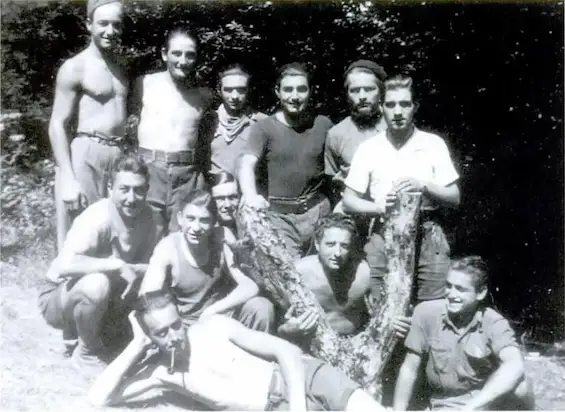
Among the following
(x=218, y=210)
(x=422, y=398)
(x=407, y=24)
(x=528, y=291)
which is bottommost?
(x=422, y=398)

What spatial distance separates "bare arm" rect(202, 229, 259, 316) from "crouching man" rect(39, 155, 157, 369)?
18.3 inches

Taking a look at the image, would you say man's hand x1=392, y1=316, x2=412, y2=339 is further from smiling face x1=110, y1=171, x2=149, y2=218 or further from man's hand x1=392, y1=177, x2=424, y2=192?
smiling face x1=110, y1=171, x2=149, y2=218

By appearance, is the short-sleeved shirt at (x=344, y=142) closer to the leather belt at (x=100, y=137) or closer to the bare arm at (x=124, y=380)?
the leather belt at (x=100, y=137)

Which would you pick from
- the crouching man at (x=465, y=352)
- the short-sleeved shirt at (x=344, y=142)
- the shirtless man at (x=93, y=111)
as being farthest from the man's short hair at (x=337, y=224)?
the shirtless man at (x=93, y=111)

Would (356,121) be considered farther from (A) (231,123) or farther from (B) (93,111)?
(B) (93,111)

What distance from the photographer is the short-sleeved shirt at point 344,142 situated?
4.69 m

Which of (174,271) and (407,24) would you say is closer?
(174,271)

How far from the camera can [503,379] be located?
3926 mm

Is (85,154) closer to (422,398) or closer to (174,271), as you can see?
(174,271)

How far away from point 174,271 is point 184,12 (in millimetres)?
2066

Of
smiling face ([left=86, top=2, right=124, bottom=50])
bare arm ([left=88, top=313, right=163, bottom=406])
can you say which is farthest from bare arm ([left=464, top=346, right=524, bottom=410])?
smiling face ([left=86, top=2, right=124, bottom=50])

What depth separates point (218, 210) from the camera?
472 cm

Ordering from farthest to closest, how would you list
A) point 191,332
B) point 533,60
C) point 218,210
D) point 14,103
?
point 14,103 → point 533,60 → point 218,210 → point 191,332

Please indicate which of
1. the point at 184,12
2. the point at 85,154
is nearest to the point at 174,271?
the point at 85,154
